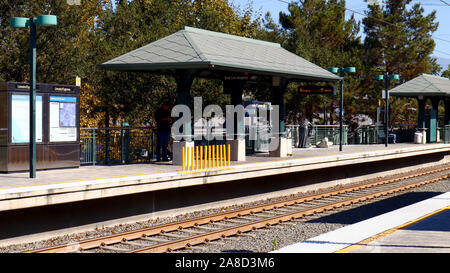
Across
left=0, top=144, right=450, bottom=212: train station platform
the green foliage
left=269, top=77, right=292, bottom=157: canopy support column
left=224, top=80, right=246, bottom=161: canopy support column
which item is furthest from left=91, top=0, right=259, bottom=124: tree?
left=0, top=144, right=450, bottom=212: train station platform

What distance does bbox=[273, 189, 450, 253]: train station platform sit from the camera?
27.4ft

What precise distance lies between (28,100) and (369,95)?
39321 mm

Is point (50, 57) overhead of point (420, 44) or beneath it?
beneath

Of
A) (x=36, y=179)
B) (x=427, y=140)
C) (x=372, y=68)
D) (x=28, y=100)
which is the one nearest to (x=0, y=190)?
(x=36, y=179)

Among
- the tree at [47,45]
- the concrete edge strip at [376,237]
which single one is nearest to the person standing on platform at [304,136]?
the tree at [47,45]

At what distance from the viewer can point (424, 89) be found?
33812 mm

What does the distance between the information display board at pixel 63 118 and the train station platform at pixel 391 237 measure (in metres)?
7.26

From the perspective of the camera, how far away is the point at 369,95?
160 ft

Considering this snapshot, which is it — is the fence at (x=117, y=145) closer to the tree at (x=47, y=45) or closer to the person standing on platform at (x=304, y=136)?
the tree at (x=47, y=45)

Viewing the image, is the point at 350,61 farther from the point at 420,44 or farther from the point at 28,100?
the point at 28,100

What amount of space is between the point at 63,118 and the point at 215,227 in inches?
187

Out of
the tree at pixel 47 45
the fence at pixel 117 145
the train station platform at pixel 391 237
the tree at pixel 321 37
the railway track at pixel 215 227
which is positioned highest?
the tree at pixel 321 37

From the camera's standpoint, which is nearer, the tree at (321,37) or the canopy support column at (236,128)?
the canopy support column at (236,128)

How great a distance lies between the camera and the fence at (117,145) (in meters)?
16.0
